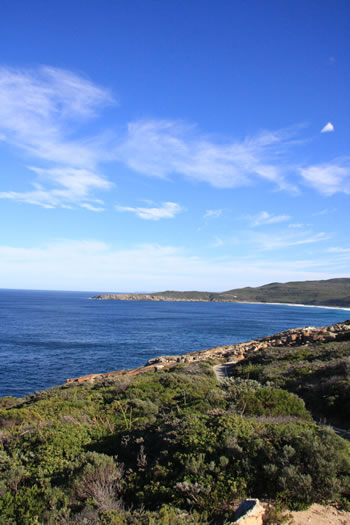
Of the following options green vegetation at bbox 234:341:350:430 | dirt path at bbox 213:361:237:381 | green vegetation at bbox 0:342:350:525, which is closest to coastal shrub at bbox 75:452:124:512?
green vegetation at bbox 0:342:350:525

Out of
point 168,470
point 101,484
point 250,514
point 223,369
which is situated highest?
point 250,514

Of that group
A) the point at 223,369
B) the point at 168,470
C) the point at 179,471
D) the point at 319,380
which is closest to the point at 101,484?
the point at 168,470

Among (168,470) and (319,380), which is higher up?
(168,470)

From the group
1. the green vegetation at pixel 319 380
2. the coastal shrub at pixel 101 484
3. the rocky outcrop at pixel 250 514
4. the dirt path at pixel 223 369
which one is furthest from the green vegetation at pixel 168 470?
the dirt path at pixel 223 369

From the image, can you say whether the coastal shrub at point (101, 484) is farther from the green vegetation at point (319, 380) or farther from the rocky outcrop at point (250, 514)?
the green vegetation at point (319, 380)

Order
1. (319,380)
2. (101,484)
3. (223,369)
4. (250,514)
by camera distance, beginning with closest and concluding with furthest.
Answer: (250,514) → (101,484) → (319,380) → (223,369)

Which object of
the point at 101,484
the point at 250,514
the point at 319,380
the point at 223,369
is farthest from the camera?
the point at 223,369

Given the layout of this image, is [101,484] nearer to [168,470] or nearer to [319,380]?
[168,470]

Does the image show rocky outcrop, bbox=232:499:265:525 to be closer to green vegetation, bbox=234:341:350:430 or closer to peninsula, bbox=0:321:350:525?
peninsula, bbox=0:321:350:525

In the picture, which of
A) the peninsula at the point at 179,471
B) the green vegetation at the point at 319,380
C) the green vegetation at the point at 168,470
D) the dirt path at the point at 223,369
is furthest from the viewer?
the dirt path at the point at 223,369

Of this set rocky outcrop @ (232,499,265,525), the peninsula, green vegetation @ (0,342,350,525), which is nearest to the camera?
rocky outcrop @ (232,499,265,525)

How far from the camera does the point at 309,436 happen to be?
6016 millimetres

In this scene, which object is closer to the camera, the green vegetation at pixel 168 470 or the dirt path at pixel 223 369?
the green vegetation at pixel 168 470

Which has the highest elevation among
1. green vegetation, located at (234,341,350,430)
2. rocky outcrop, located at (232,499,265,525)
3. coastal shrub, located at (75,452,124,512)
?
rocky outcrop, located at (232,499,265,525)
